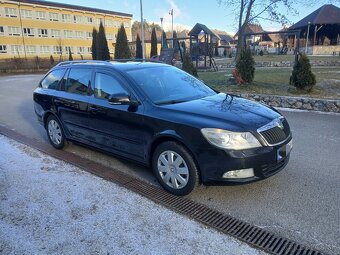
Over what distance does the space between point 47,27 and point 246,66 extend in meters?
50.7

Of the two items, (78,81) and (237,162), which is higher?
(78,81)

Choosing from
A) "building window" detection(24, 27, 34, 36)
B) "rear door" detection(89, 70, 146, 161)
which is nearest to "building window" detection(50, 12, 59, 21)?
"building window" detection(24, 27, 34, 36)

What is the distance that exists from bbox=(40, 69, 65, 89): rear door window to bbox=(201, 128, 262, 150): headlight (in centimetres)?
353

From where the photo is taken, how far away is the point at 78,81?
5223 millimetres

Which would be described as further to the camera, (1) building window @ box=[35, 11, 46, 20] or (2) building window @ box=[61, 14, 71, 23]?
(2) building window @ box=[61, 14, 71, 23]

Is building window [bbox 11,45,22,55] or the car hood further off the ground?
building window [bbox 11,45,22,55]

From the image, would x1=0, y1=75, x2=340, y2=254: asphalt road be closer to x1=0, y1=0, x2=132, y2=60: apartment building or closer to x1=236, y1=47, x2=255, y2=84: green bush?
x1=236, y1=47, x2=255, y2=84: green bush

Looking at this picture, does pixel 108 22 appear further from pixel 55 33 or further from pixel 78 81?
pixel 78 81

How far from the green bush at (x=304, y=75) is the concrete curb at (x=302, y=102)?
1.33 metres

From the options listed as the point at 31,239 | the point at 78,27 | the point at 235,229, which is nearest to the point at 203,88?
the point at 235,229

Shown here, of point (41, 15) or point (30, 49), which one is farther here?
point (41, 15)

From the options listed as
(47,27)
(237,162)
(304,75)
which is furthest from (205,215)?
(47,27)

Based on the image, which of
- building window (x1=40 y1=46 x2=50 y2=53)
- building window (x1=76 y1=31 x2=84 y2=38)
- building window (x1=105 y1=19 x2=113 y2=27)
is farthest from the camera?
building window (x1=105 y1=19 x2=113 y2=27)

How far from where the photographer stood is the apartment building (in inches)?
1901
